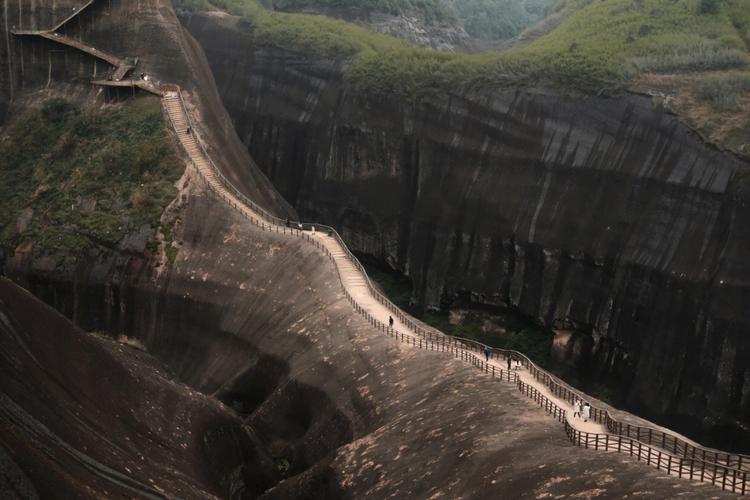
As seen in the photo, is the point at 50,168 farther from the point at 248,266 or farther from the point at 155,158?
the point at 248,266

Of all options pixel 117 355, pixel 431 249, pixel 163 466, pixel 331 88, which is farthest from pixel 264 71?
pixel 163 466

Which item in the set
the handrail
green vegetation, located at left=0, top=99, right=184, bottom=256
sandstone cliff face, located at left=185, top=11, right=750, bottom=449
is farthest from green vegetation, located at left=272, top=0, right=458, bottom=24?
the handrail

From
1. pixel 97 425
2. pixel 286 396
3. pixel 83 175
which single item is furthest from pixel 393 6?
pixel 97 425

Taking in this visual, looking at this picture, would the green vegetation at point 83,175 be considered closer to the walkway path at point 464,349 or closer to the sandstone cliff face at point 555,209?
the walkway path at point 464,349

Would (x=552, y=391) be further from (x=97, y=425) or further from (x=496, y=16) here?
(x=496, y=16)

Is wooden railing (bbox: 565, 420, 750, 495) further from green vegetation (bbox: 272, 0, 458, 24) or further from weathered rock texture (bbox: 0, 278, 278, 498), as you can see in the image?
green vegetation (bbox: 272, 0, 458, 24)

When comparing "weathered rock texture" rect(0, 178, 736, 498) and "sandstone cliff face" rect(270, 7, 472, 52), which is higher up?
"sandstone cliff face" rect(270, 7, 472, 52)
